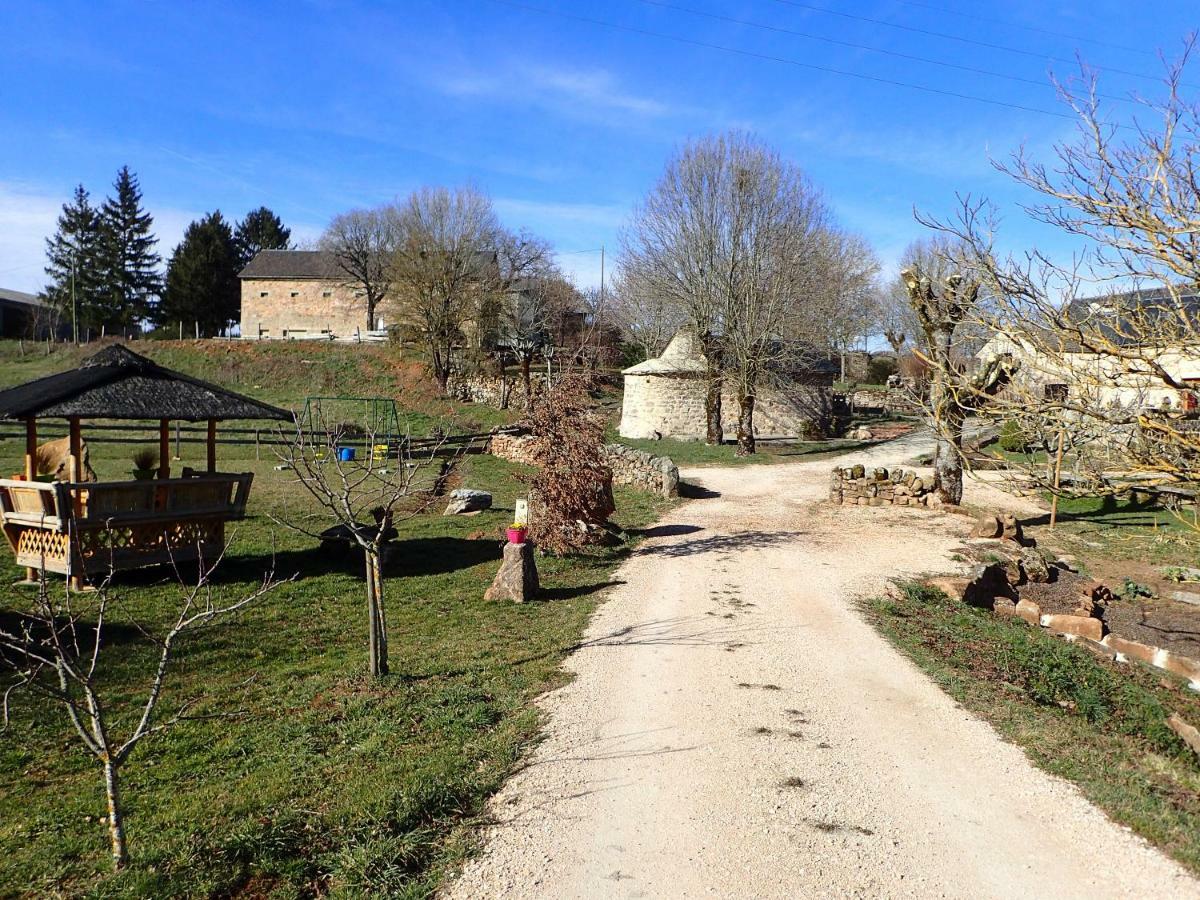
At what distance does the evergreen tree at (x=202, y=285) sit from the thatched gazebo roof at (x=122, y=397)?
52069mm

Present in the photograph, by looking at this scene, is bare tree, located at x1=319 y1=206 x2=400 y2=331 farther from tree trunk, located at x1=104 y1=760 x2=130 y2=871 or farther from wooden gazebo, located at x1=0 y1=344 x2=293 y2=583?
tree trunk, located at x1=104 y1=760 x2=130 y2=871

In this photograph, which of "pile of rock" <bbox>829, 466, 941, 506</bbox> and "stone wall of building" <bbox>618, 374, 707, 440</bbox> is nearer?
"pile of rock" <bbox>829, 466, 941, 506</bbox>

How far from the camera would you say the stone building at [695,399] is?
33.0 m

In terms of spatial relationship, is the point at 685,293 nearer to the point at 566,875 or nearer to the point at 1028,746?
the point at 1028,746

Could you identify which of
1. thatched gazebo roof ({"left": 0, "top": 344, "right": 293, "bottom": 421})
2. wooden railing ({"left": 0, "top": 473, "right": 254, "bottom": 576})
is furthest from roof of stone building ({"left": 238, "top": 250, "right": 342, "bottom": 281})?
wooden railing ({"left": 0, "top": 473, "right": 254, "bottom": 576})

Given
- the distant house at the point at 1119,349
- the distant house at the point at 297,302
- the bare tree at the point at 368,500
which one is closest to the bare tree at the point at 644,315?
the bare tree at the point at 368,500

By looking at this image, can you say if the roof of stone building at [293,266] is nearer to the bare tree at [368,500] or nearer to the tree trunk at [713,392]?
the bare tree at [368,500]

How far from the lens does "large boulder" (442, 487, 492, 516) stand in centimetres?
1750

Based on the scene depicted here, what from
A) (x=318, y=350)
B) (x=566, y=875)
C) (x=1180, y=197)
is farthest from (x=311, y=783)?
(x=318, y=350)

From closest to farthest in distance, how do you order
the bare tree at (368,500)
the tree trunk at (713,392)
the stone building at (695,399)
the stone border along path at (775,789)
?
the stone border along path at (775,789), the bare tree at (368,500), the tree trunk at (713,392), the stone building at (695,399)

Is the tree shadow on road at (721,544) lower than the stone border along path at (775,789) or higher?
higher

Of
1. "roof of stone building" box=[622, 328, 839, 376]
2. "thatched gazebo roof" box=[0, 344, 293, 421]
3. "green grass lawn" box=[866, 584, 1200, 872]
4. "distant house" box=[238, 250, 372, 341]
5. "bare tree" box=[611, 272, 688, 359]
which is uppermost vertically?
"distant house" box=[238, 250, 372, 341]

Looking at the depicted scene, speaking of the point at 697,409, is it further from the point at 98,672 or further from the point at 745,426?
the point at 98,672

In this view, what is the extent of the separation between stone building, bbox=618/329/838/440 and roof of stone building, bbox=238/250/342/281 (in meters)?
30.9
